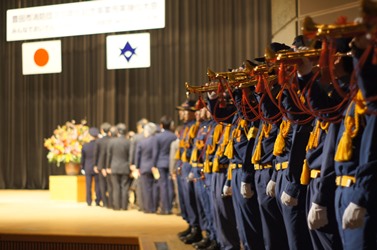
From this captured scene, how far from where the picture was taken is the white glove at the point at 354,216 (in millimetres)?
2764

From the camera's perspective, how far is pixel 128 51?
10.4 m

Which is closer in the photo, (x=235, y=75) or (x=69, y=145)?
(x=235, y=75)

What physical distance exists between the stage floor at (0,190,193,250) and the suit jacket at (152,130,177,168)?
0.71 m

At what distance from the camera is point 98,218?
9.26 meters

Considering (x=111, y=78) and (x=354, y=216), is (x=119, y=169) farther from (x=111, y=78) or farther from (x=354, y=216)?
(x=354, y=216)

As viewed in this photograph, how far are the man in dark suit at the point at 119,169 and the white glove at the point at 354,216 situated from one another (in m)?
7.79

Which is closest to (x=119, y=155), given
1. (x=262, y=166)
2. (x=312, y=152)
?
(x=262, y=166)

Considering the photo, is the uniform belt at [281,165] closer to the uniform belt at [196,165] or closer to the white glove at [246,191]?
the white glove at [246,191]

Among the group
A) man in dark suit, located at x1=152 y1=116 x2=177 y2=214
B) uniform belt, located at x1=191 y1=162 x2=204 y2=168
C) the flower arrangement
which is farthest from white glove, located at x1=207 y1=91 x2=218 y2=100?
the flower arrangement

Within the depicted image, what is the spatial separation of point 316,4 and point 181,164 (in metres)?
2.02

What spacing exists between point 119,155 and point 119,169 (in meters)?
0.20

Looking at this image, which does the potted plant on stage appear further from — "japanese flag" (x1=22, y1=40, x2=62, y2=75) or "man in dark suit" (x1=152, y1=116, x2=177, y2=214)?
"man in dark suit" (x1=152, y1=116, x2=177, y2=214)

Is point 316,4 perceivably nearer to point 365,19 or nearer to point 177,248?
point 177,248

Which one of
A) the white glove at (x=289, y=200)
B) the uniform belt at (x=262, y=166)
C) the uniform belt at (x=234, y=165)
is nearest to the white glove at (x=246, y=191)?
the uniform belt at (x=262, y=166)
